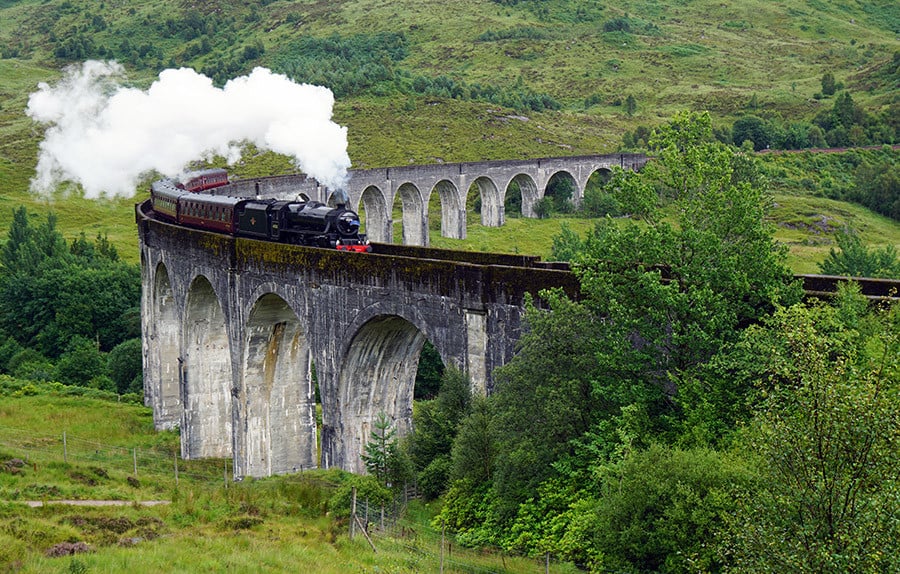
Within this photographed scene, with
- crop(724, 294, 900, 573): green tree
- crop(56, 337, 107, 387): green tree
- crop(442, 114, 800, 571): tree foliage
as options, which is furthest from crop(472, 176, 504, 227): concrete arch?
crop(724, 294, 900, 573): green tree

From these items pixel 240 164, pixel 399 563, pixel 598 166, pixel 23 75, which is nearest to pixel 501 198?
pixel 598 166

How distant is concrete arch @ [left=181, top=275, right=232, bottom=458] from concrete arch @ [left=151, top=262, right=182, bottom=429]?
5.45 metres

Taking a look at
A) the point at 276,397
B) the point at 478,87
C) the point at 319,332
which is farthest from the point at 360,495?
the point at 478,87

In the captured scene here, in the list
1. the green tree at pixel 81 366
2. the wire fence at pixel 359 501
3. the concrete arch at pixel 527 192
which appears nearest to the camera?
the wire fence at pixel 359 501

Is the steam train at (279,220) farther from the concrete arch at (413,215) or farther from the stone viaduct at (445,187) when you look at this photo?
the concrete arch at (413,215)

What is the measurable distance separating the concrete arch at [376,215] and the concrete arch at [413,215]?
3.72m

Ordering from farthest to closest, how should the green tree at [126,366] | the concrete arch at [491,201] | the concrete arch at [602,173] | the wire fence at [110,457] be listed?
the concrete arch at [602,173], the concrete arch at [491,201], the green tree at [126,366], the wire fence at [110,457]

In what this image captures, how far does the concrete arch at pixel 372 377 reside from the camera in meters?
30.0

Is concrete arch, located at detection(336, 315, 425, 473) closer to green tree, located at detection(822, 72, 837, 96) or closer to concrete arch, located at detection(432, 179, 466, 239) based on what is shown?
concrete arch, located at detection(432, 179, 466, 239)

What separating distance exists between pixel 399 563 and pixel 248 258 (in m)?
16.6

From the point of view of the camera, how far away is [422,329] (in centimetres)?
2689

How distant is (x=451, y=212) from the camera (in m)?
96.6

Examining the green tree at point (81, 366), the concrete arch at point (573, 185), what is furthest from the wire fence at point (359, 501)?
the concrete arch at point (573, 185)

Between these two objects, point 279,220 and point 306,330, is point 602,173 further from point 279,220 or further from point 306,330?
point 306,330
